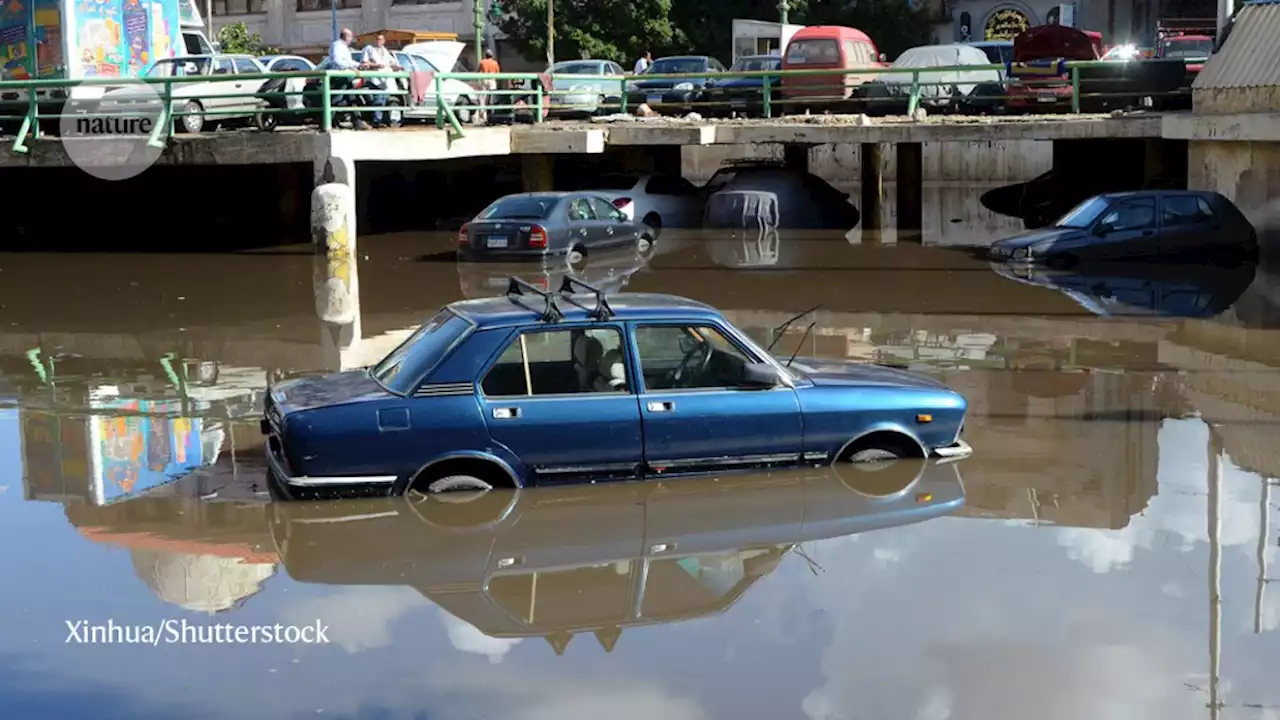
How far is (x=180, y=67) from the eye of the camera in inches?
1186

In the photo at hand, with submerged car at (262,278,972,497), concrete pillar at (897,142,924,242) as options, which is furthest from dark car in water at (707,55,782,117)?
submerged car at (262,278,972,497)

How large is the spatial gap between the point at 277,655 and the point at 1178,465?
6445 millimetres

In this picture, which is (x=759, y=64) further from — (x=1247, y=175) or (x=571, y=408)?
(x=571, y=408)

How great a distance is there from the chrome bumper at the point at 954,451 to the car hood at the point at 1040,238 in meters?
13.0

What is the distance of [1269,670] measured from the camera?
23.3 feet

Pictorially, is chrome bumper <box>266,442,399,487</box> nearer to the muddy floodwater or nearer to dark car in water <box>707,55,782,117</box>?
the muddy floodwater

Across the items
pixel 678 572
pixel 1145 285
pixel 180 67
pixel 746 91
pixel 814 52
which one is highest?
pixel 814 52

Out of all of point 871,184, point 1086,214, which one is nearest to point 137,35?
point 871,184

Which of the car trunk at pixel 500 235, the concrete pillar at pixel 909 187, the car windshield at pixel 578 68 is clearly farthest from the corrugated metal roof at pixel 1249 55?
the car windshield at pixel 578 68

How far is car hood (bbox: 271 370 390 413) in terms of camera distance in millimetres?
9516

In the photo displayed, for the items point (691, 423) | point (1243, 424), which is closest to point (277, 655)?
point (691, 423)

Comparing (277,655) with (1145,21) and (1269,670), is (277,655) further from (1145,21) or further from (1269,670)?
(1145,21)

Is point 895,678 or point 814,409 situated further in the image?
point 814,409
